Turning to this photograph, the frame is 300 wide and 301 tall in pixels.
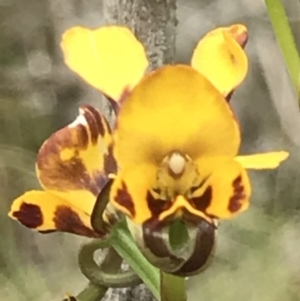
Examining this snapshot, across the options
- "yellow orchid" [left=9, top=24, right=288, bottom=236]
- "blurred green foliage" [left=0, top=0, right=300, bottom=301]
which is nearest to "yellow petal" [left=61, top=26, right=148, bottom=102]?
"yellow orchid" [left=9, top=24, right=288, bottom=236]

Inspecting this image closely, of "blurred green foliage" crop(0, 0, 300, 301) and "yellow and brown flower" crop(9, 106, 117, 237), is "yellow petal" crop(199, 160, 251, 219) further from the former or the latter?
"blurred green foliage" crop(0, 0, 300, 301)

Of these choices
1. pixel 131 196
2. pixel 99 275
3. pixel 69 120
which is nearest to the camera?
pixel 131 196

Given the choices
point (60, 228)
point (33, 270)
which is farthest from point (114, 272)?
point (33, 270)

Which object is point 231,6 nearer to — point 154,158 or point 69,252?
point 69,252

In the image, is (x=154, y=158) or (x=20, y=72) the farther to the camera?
(x=20, y=72)

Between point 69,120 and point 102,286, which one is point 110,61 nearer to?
point 102,286

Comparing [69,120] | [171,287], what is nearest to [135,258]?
[171,287]

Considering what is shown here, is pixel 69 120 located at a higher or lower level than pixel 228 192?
lower
